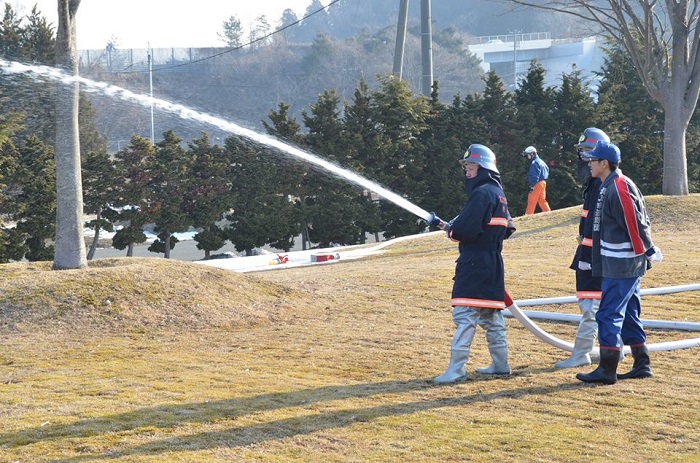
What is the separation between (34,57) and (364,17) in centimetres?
10205

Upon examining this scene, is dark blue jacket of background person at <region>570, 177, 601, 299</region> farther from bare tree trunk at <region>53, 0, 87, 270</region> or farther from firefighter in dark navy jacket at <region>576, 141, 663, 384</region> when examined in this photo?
bare tree trunk at <region>53, 0, 87, 270</region>

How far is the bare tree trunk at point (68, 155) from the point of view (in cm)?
1096

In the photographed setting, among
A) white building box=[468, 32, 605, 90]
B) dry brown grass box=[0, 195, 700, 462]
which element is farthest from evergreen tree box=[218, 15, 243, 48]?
dry brown grass box=[0, 195, 700, 462]

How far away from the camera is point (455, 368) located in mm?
7445

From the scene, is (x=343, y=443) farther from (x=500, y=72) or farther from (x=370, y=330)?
(x=500, y=72)

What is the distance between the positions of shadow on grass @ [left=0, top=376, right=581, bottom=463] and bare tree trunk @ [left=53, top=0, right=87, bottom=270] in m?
4.98

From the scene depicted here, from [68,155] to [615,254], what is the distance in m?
6.57

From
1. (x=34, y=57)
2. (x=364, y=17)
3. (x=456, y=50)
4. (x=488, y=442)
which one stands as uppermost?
(x=364, y=17)

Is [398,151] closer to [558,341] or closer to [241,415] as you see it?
[558,341]

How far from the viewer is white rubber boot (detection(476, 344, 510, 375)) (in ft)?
24.9

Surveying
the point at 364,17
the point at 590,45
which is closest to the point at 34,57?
the point at 590,45

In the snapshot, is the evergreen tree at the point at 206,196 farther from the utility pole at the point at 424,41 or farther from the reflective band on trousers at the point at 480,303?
the reflective band on trousers at the point at 480,303

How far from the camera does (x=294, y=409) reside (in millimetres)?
6594

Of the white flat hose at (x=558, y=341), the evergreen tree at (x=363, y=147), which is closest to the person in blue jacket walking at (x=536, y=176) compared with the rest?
the evergreen tree at (x=363, y=147)
